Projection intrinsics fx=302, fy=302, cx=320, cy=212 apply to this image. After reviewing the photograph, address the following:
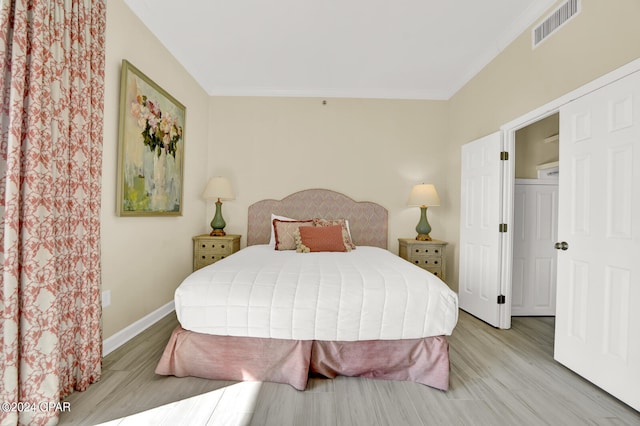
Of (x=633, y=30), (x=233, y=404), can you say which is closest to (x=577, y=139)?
(x=633, y=30)

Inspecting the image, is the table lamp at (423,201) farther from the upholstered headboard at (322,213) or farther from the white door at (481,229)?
the upholstered headboard at (322,213)

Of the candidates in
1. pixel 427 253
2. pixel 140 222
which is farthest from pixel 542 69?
pixel 140 222

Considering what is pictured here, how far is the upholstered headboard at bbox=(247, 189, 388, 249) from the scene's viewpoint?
4055 mm

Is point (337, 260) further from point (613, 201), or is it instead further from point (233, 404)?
point (613, 201)

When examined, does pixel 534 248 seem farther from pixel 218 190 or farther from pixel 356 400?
pixel 218 190

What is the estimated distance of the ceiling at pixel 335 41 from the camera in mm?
2490

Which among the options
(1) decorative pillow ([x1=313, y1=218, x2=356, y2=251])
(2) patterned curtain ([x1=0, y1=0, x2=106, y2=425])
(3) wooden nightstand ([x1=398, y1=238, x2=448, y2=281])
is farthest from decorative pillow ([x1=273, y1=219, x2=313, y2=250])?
(2) patterned curtain ([x1=0, y1=0, x2=106, y2=425])

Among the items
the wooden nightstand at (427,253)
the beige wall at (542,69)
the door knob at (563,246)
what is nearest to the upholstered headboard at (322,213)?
the wooden nightstand at (427,253)

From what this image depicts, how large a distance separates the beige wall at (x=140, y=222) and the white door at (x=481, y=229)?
10.6 ft

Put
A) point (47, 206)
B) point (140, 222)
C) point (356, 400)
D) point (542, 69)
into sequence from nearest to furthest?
point (47, 206) < point (356, 400) < point (542, 69) < point (140, 222)

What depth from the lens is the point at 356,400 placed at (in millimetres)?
1699

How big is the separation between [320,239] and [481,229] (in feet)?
5.59

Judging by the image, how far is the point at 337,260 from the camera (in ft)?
8.53

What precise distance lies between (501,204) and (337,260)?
5.66 ft
